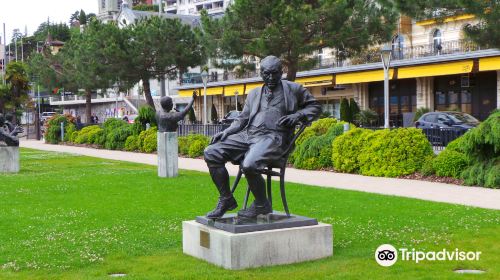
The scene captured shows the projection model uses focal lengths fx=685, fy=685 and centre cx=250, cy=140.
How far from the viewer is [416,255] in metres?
7.32

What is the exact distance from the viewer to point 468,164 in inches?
603

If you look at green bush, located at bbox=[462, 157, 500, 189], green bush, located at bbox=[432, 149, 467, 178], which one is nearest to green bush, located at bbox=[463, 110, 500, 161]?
green bush, located at bbox=[462, 157, 500, 189]

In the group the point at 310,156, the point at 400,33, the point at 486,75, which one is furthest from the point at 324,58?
the point at 310,156

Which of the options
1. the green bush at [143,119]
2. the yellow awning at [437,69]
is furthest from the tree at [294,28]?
the yellow awning at [437,69]

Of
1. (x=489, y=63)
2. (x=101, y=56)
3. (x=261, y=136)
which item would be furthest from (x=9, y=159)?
(x=489, y=63)

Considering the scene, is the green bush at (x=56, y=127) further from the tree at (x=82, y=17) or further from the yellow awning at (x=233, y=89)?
the tree at (x=82, y=17)

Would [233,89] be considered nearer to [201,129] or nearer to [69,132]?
[69,132]

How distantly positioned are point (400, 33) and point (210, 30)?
57.9 feet

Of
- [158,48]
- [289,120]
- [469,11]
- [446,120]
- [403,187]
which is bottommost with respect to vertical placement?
[403,187]

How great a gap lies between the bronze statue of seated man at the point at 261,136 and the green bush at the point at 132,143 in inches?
917

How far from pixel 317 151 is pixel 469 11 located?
5737mm

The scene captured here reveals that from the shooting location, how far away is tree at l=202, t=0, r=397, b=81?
2820cm

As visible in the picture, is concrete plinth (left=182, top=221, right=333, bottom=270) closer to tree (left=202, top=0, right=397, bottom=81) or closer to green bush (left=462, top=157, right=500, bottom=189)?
green bush (left=462, top=157, right=500, bottom=189)

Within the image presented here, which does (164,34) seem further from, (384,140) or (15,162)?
(384,140)
